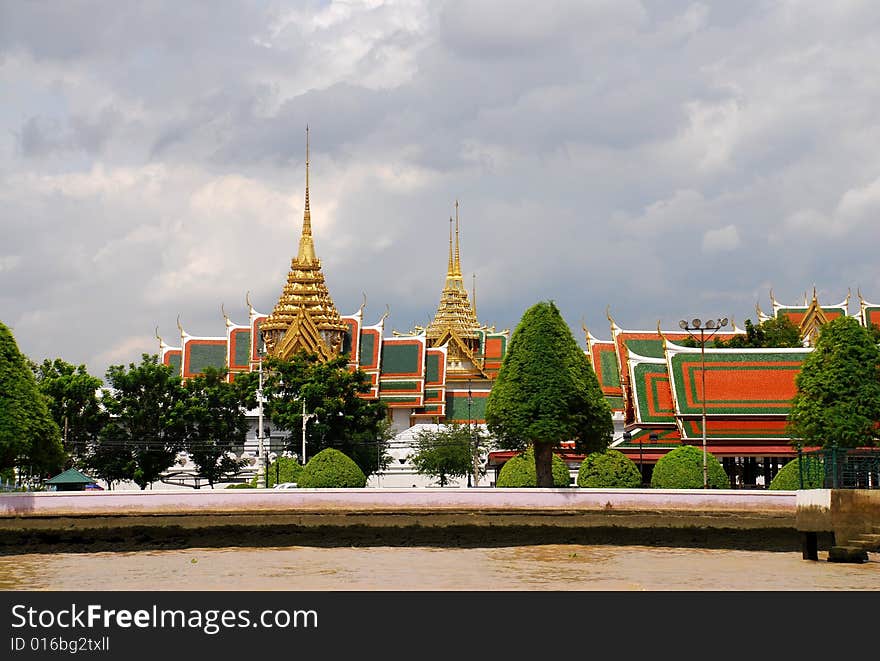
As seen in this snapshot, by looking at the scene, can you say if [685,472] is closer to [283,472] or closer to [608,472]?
[608,472]

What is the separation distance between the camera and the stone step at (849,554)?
30.7 metres

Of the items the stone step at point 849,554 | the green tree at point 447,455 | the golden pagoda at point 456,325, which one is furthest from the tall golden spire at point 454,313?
the stone step at point 849,554

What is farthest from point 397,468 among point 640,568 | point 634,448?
point 640,568

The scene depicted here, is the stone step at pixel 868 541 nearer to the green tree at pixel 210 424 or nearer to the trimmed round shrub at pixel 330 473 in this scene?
the trimmed round shrub at pixel 330 473

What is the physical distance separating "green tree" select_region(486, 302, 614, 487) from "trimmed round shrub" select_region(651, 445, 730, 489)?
291cm

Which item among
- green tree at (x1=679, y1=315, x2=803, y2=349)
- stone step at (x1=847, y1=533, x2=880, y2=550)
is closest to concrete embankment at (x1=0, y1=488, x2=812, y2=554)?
stone step at (x1=847, y1=533, x2=880, y2=550)

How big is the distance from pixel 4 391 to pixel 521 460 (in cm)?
1842

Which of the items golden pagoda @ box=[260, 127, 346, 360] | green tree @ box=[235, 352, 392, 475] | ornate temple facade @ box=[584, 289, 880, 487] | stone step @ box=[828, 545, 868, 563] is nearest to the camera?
stone step @ box=[828, 545, 868, 563]

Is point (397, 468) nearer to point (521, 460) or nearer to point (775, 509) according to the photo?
point (521, 460)

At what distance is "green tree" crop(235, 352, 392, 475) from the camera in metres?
64.2

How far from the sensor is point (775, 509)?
126 feet

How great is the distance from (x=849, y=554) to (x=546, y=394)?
1430 cm

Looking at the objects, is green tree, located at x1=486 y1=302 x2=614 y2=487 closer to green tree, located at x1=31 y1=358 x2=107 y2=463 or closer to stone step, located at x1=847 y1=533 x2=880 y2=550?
stone step, located at x1=847 y1=533 x2=880 y2=550

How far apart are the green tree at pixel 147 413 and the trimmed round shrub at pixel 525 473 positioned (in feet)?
55.2
